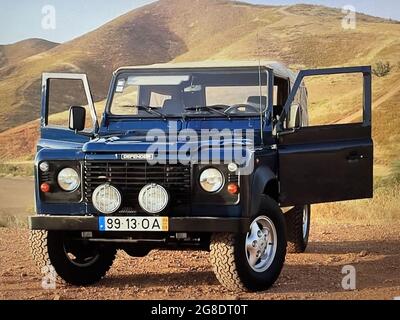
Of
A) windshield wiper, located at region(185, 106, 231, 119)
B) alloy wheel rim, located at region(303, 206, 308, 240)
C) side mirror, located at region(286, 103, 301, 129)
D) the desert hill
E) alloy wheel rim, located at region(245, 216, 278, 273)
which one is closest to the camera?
alloy wheel rim, located at region(245, 216, 278, 273)

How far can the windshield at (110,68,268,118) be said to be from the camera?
7.91 metres

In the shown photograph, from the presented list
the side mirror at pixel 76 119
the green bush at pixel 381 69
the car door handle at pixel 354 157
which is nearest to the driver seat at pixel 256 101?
the car door handle at pixel 354 157

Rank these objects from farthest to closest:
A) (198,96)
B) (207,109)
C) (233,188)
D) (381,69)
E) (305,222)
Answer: (381,69) < (305,222) < (198,96) < (207,109) < (233,188)

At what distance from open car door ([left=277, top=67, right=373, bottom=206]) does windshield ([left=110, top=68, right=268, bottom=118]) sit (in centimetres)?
37

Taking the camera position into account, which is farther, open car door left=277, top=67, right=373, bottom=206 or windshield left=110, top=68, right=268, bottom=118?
windshield left=110, top=68, right=268, bottom=118

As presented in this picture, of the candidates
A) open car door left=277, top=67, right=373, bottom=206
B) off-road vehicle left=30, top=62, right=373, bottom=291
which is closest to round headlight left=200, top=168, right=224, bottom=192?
off-road vehicle left=30, top=62, right=373, bottom=291

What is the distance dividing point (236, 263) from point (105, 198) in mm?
1108

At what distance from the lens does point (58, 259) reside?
741 centimetres

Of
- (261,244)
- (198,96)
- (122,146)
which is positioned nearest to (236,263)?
(261,244)

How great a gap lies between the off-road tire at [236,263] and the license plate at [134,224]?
440 millimetres

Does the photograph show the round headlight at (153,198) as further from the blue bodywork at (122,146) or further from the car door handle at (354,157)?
the car door handle at (354,157)

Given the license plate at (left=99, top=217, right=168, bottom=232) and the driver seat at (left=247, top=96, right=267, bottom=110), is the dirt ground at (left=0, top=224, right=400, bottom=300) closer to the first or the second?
the license plate at (left=99, top=217, right=168, bottom=232)

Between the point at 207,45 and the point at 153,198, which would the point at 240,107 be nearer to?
the point at 153,198
